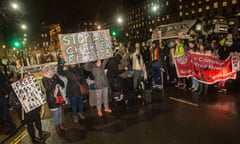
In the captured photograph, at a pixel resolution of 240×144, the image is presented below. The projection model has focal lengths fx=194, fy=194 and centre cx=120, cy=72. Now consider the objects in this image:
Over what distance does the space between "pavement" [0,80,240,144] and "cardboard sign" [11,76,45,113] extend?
1051 mm

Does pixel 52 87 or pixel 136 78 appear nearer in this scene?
pixel 52 87

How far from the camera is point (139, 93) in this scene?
7879 mm

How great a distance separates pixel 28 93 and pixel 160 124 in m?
3.57

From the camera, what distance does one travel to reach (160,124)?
5.31 metres

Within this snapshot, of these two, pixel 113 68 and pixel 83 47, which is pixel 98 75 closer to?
pixel 113 68

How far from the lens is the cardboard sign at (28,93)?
4802mm

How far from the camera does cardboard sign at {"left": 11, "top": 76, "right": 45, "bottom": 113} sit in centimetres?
480

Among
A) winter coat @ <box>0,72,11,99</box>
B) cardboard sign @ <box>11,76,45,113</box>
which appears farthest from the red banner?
winter coat @ <box>0,72,11,99</box>

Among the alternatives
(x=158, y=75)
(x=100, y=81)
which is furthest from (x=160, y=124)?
(x=158, y=75)

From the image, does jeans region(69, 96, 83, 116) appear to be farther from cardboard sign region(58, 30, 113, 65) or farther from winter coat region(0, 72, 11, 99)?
winter coat region(0, 72, 11, 99)

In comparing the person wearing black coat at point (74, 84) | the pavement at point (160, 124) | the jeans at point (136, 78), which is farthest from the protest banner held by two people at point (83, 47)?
the pavement at point (160, 124)

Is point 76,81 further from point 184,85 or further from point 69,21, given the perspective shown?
point 69,21

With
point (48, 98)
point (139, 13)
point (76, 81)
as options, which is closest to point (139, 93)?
point (76, 81)

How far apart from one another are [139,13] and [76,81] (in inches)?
4207
